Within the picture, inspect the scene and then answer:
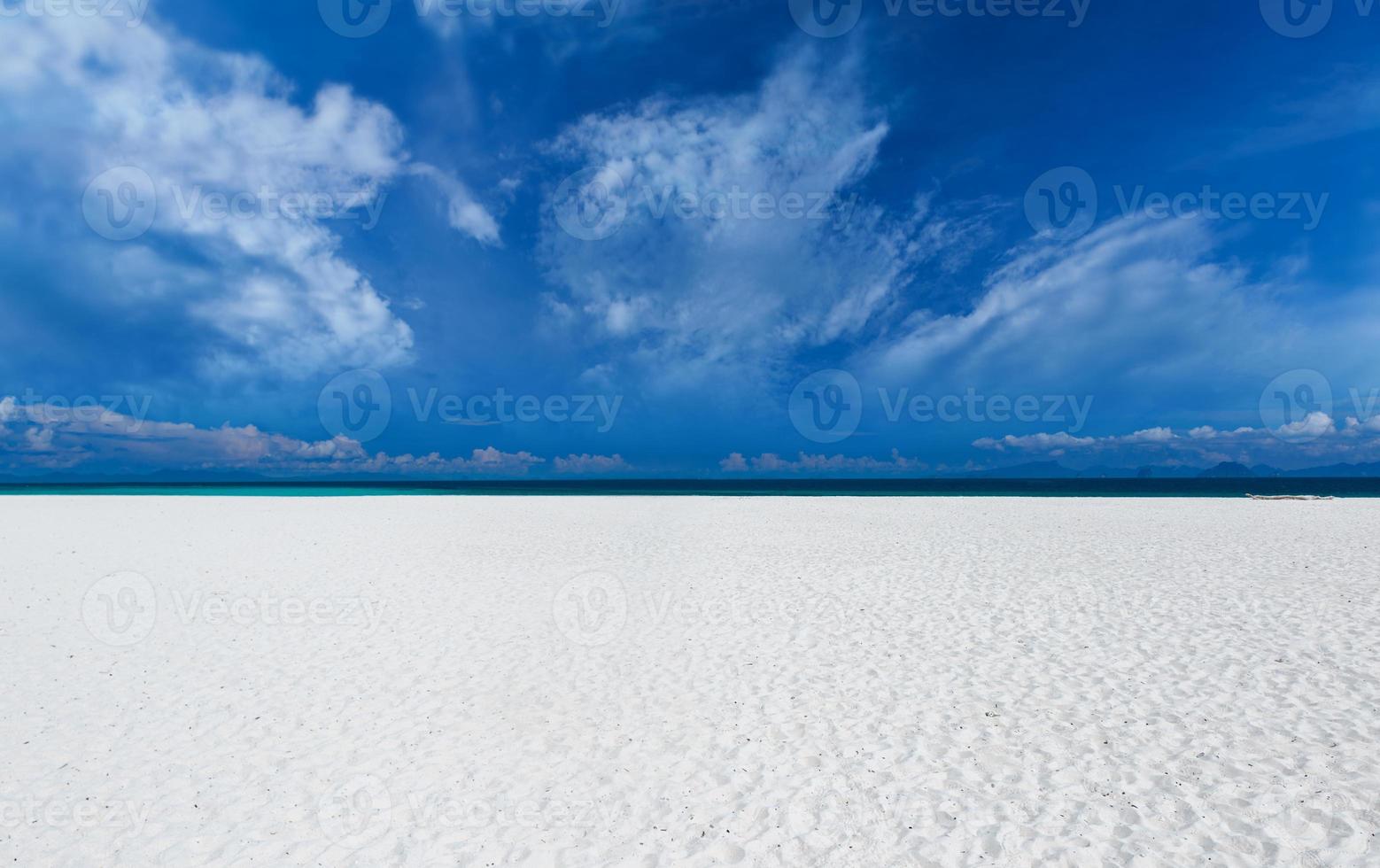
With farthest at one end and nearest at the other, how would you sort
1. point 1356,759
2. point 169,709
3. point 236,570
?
point 236,570, point 169,709, point 1356,759

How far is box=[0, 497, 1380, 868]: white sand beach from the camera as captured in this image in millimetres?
4984

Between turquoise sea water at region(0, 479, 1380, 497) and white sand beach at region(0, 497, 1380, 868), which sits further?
turquoise sea water at region(0, 479, 1380, 497)

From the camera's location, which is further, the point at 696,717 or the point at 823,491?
the point at 823,491

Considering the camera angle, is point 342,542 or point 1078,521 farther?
point 1078,521

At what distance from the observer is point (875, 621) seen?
10633 millimetres

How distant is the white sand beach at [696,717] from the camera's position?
4984 mm

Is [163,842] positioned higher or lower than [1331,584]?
lower

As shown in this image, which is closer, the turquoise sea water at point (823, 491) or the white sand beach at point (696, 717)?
the white sand beach at point (696, 717)

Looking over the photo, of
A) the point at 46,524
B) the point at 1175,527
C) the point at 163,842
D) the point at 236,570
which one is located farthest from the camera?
the point at 46,524

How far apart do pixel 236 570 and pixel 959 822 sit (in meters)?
17.4

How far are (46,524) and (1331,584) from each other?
42532 mm

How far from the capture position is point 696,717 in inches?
280

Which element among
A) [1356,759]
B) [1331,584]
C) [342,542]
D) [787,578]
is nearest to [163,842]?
[1356,759]

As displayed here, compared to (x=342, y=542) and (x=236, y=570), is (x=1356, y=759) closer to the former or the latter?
(x=236, y=570)
